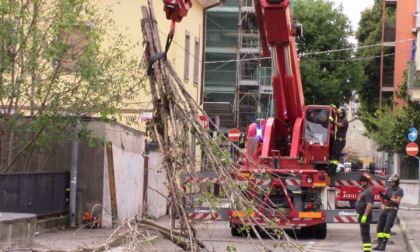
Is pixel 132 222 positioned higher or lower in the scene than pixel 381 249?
higher

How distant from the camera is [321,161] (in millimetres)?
21578

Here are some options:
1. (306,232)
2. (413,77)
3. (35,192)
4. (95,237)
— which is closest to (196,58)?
(413,77)

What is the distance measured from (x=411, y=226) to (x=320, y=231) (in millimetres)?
6179

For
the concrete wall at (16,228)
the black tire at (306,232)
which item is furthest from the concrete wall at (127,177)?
the concrete wall at (16,228)

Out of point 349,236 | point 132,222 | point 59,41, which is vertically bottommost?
point 349,236

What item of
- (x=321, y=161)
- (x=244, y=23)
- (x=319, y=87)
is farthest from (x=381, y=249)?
(x=319, y=87)

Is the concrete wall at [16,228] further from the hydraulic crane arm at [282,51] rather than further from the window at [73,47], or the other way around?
the hydraulic crane arm at [282,51]

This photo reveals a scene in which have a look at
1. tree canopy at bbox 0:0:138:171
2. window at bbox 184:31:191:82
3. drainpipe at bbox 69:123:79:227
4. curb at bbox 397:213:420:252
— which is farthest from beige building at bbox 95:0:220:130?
curb at bbox 397:213:420:252

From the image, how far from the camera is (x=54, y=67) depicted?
20.1m

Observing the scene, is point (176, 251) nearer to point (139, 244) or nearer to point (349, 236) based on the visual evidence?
point (139, 244)

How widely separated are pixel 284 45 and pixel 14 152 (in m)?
7.51

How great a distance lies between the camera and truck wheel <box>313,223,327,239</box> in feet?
70.5

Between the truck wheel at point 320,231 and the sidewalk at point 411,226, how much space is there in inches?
76.3

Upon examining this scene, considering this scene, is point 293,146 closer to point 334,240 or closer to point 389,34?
point 334,240
